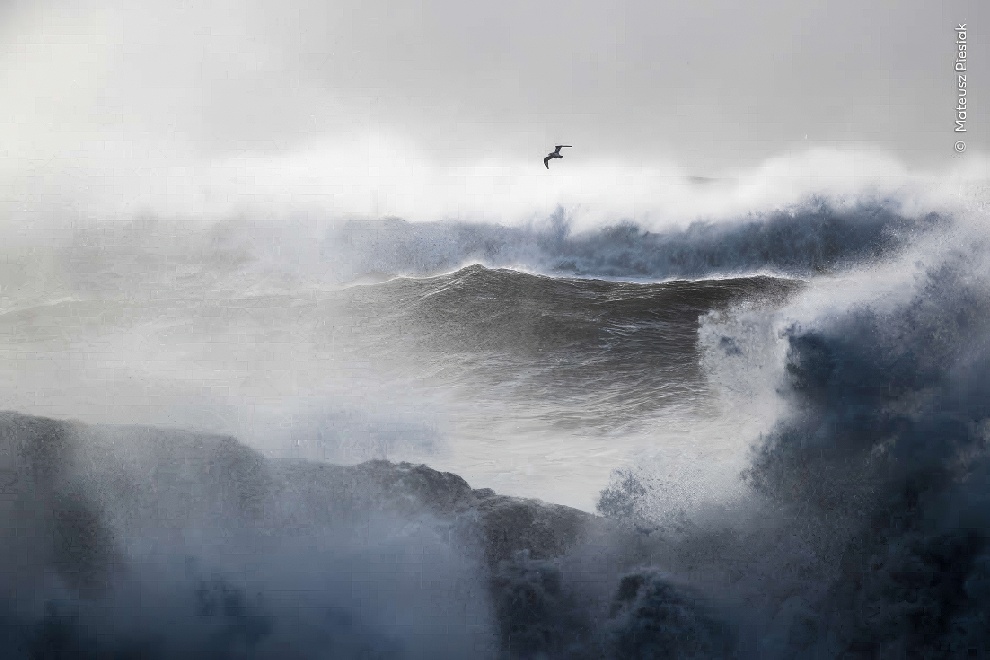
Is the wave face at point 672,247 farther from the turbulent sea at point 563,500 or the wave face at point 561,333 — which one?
the turbulent sea at point 563,500

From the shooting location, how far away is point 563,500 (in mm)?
7742

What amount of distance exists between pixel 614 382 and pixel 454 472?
133 inches

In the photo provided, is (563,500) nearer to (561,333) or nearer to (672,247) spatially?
(561,333)

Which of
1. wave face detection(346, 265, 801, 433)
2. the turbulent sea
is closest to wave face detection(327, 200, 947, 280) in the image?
wave face detection(346, 265, 801, 433)

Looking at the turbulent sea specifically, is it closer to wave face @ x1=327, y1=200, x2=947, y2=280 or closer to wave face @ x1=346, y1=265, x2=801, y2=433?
wave face @ x1=346, y1=265, x2=801, y2=433

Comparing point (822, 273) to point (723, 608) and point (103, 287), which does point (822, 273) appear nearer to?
point (723, 608)

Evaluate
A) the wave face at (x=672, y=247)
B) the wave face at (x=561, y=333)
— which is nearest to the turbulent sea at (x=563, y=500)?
the wave face at (x=561, y=333)

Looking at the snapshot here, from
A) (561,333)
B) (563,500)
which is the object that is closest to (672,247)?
(561,333)

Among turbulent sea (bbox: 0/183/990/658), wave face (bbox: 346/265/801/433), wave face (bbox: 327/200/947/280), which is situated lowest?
turbulent sea (bbox: 0/183/990/658)

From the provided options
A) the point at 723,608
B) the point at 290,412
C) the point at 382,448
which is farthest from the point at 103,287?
the point at 723,608

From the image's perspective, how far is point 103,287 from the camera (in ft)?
51.7

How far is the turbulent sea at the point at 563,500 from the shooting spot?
6.57 metres

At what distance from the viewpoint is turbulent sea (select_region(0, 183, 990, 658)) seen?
6570mm

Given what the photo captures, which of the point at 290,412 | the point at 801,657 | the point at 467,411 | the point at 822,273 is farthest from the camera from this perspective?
the point at 822,273
